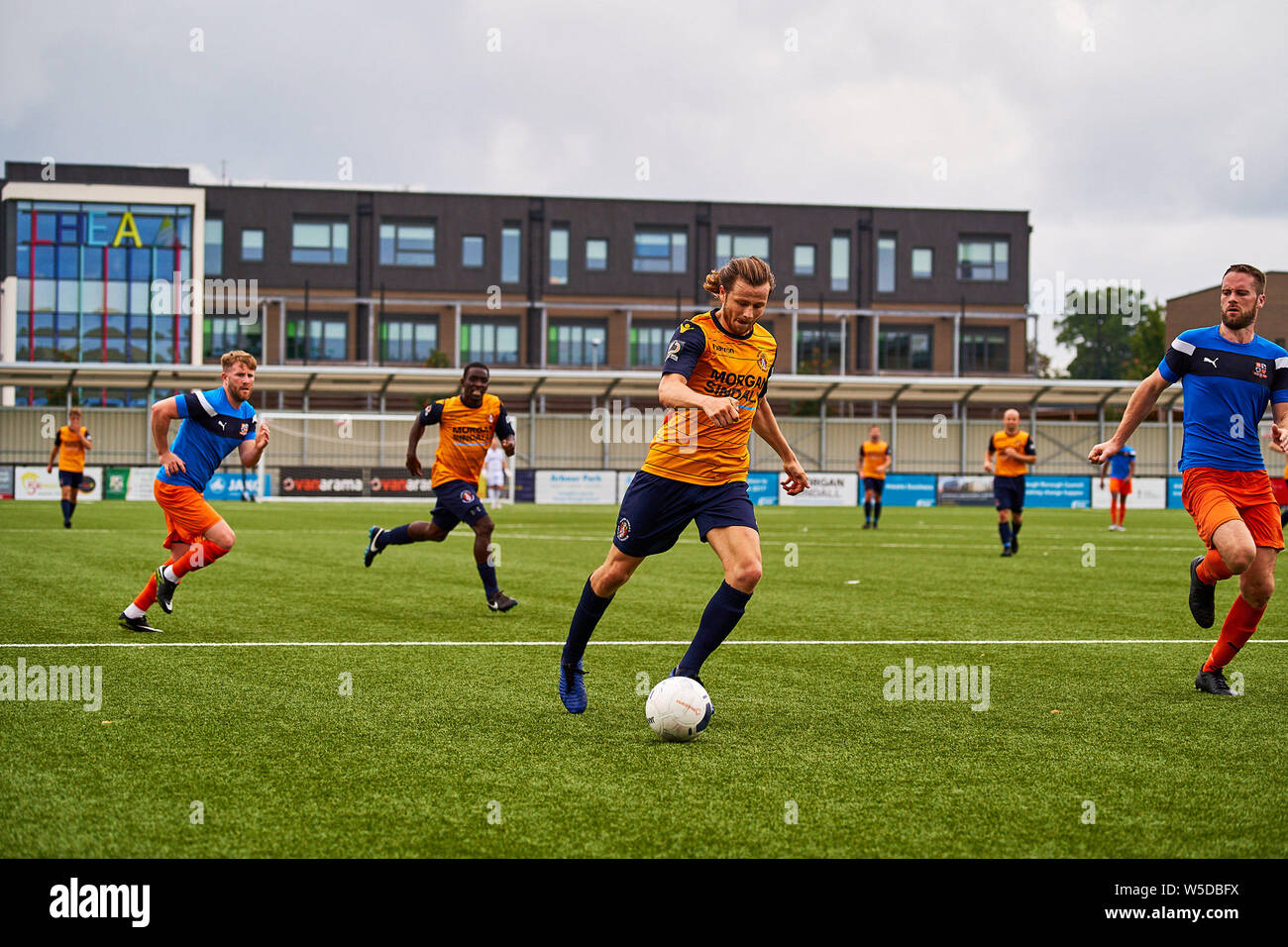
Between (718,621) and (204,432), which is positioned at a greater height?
(204,432)

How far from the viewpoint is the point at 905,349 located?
61281 mm

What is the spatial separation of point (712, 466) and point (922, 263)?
2277 inches

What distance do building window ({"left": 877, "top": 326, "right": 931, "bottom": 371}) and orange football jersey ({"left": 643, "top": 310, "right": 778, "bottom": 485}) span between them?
56.4 meters

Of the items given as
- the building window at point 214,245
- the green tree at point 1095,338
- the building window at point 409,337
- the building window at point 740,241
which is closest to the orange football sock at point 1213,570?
the building window at point 409,337

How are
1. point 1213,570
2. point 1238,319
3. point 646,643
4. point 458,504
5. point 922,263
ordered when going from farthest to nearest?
A: point 922,263, point 458,504, point 646,643, point 1213,570, point 1238,319

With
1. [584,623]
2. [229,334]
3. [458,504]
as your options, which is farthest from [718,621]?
[229,334]

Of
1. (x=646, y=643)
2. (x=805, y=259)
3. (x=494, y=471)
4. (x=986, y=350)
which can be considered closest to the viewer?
(x=646, y=643)

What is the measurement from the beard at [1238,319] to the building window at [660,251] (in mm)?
53467

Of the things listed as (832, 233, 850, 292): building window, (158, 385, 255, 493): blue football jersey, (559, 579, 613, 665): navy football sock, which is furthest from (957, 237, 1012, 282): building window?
(559, 579, 613, 665): navy football sock

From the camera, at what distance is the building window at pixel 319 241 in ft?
189

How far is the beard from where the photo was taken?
6359 mm

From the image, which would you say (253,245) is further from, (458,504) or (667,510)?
(667,510)
